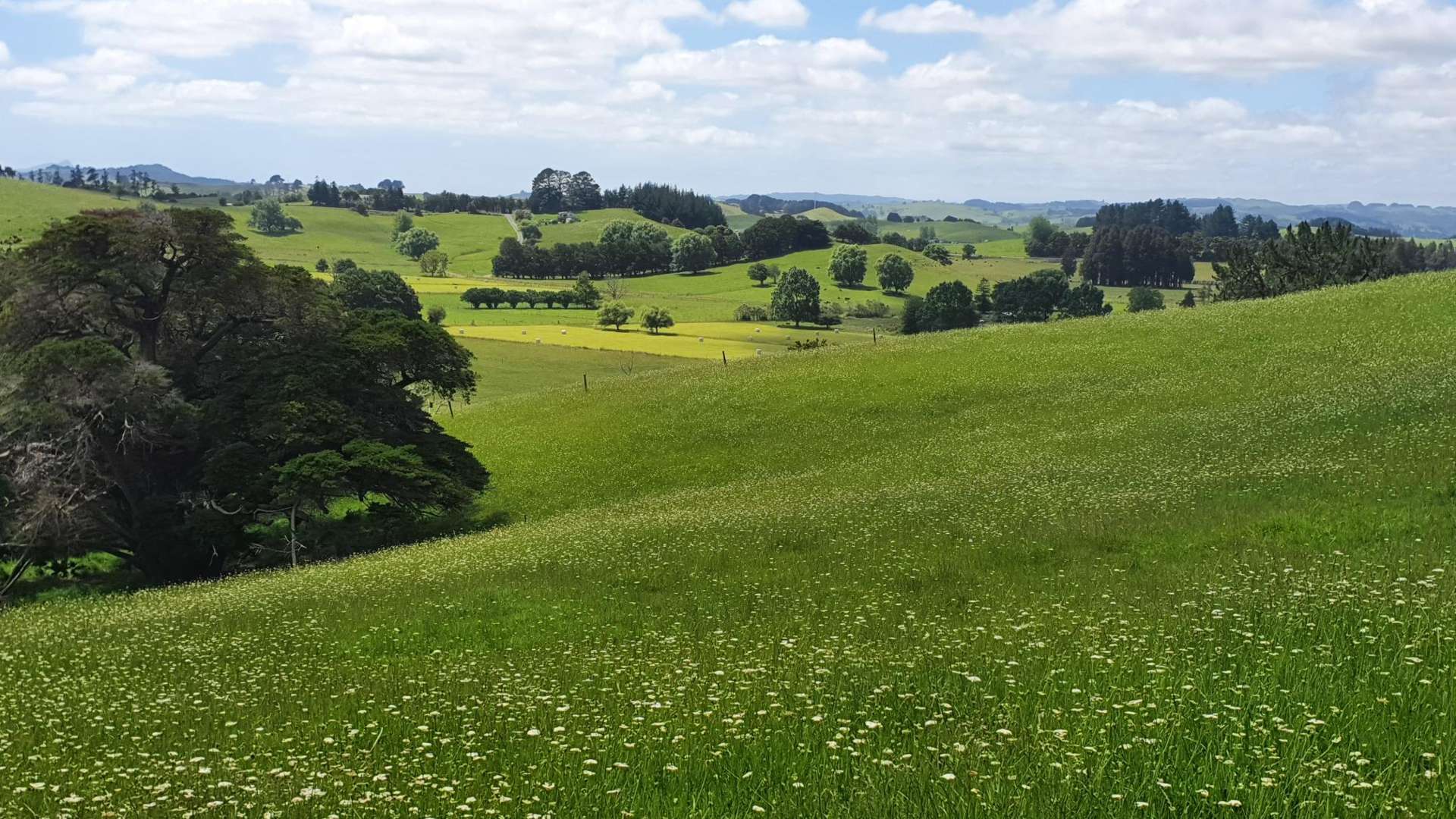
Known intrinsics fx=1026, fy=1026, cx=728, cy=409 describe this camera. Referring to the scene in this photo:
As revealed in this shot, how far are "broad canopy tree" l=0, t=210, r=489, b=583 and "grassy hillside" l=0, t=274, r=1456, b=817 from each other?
4.45 metres

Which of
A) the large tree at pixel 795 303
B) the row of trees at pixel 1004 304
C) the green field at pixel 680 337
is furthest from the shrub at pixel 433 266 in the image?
the row of trees at pixel 1004 304

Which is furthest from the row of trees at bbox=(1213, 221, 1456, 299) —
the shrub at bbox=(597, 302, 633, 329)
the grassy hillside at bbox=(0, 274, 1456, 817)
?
the grassy hillside at bbox=(0, 274, 1456, 817)

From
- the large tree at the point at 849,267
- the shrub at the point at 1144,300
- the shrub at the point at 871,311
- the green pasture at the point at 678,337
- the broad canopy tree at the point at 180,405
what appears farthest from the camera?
the large tree at the point at 849,267

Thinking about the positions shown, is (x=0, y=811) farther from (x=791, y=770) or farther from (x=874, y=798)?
(x=874, y=798)

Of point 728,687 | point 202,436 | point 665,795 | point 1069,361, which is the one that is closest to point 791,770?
point 665,795

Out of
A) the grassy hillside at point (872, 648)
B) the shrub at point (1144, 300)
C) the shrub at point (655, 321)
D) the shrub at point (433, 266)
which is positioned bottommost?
the grassy hillside at point (872, 648)

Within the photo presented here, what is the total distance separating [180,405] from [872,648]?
29.6 meters

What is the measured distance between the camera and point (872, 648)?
13.1m

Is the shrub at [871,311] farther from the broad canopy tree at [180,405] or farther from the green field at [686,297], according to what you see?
the broad canopy tree at [180,405]

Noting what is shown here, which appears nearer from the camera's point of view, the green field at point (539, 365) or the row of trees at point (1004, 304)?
the green field at point (539, 365)

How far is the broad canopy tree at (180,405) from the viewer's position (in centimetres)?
3266

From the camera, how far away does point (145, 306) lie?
36906 mm

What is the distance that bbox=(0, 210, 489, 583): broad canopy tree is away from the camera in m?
32.7

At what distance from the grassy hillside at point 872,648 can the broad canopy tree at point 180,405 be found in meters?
4.45
